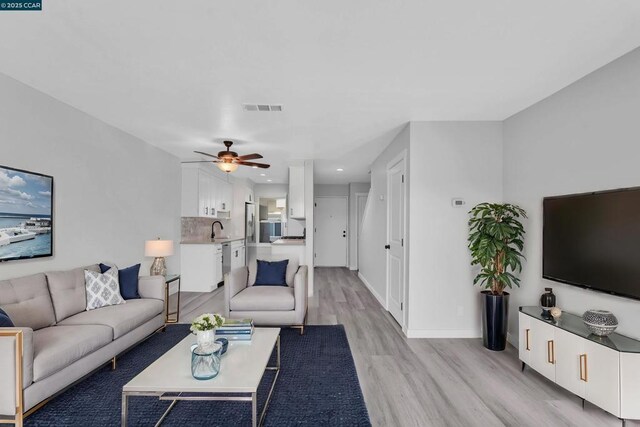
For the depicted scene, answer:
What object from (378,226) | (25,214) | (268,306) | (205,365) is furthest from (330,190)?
(205,365)

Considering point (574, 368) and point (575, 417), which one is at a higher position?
point (574, 368)

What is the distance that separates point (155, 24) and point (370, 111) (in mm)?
2126

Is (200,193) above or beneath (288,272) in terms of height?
above

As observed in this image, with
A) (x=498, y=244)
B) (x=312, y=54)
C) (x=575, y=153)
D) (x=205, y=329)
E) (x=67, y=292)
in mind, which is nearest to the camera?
(x=205, y=329)

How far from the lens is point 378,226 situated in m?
5.73

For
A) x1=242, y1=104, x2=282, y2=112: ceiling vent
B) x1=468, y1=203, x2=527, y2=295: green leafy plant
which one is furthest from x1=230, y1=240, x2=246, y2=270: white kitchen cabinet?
x1=468, y1=203, x2=527, y2=295: green leafy plant

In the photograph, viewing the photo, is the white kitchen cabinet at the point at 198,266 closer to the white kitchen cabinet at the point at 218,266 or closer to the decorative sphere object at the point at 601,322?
the white kitchen cabinet at the point at 218,266

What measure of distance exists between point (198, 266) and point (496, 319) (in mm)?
4905

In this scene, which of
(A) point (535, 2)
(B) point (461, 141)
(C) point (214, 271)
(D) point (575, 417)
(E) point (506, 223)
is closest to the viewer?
(A) point (535, 2)

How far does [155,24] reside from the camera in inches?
76.8

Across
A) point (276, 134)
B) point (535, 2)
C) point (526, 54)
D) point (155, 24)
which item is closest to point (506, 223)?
point (526, 54)

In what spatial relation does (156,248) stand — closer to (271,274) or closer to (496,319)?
(271,274)

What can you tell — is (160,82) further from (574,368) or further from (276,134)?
(574,368)

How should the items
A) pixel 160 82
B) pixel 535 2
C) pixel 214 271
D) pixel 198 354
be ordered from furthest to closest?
1. pixel 214 271
2. pixel 160 82
3. pixel 198 354
4. pixel 535 2
